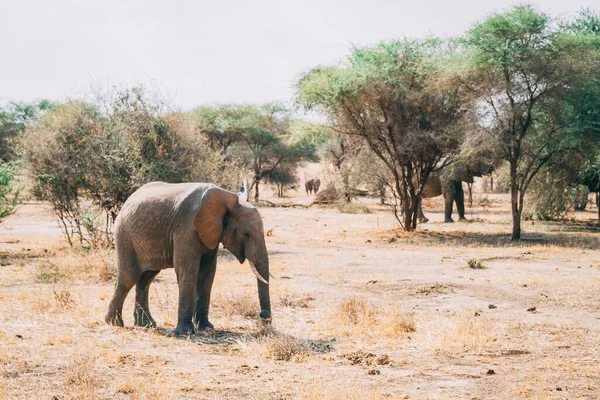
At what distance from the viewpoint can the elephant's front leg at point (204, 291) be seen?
29.4 ft

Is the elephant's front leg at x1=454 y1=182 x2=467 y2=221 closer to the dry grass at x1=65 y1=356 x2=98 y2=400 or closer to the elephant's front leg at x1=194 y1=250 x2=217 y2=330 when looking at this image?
the elephant's front leg at x1=194 y1=250 x2=217 y2=330

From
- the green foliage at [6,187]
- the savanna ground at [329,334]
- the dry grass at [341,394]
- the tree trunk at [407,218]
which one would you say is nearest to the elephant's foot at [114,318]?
the savanna ground at [329,334]

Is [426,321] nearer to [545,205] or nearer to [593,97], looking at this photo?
[593,97]

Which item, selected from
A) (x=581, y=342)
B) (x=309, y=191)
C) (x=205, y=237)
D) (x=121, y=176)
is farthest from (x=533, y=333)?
(x=309, y=191)

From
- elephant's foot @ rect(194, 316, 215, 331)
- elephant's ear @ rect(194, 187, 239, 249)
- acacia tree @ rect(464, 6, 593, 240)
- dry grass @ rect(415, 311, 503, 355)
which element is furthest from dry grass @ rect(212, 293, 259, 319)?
acacia tree @ rect(464, 6, 593, 240)

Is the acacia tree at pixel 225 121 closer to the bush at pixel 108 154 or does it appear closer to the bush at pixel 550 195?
the bush at pixel 550 195

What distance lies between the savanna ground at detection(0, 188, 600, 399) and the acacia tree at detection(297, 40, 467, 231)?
6628 millimetres

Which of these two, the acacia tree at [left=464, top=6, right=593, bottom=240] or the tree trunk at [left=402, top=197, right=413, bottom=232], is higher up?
the acacia tree at [left=464, top=6, right=593, bottom=240]

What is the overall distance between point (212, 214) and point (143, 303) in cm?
168

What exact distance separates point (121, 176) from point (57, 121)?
2.48m

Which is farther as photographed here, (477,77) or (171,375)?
(477,77)

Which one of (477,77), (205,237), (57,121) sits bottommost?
(205,237)

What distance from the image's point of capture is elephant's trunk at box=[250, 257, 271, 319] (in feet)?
27.4

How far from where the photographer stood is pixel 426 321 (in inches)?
372
